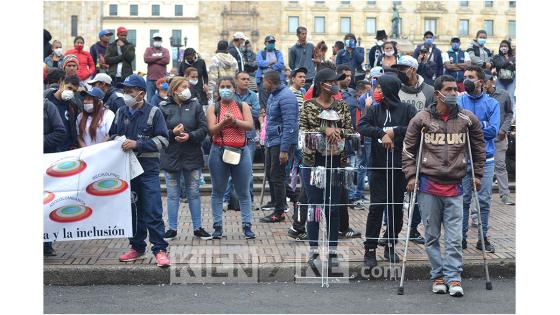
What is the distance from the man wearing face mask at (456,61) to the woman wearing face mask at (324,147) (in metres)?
10.9

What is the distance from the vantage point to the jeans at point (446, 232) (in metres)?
8.86

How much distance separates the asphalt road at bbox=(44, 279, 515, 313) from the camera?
8.20m

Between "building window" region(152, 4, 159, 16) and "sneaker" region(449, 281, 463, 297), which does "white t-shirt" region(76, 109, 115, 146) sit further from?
"building window" region(152, 4, 159, 16)

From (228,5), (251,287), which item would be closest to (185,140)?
(251,287)

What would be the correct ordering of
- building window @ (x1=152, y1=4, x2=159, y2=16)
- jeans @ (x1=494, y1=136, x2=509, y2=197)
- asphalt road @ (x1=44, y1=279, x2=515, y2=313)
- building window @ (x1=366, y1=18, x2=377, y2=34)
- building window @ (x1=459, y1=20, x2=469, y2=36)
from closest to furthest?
asphalt road @ (x1=44, y1=279, x2=515, y2=313) < jeans @ (x1=494, y1=136, x2=509, y2=197) < building window @ (x1=366, y1=18, x2=377, y2=34) < building window @ (x1=459, y1=20, x2=469, y2=36) < building window @ (x1=152, y1=4, x2=159, y2=16)

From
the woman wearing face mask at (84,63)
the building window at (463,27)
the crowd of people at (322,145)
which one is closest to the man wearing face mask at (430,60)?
the woman wearing face mask at (84,63)

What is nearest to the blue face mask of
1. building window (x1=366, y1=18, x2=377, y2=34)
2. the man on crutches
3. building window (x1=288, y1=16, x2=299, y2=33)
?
the man on crutches

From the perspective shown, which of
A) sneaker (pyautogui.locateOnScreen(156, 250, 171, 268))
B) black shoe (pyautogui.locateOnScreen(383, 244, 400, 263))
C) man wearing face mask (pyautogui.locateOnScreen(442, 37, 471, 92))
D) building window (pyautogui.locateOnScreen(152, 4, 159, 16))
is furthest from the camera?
building window (pyautogui.locateOnScreen(152, 4, 159, 16))

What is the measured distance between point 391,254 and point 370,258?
32cm

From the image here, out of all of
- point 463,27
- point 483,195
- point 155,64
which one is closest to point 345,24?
point 463,27

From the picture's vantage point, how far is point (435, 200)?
8.97 m

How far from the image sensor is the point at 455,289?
340 inches

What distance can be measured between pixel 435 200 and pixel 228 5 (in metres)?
83.8

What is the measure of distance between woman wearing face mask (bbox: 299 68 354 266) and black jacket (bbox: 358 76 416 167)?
0.26m
